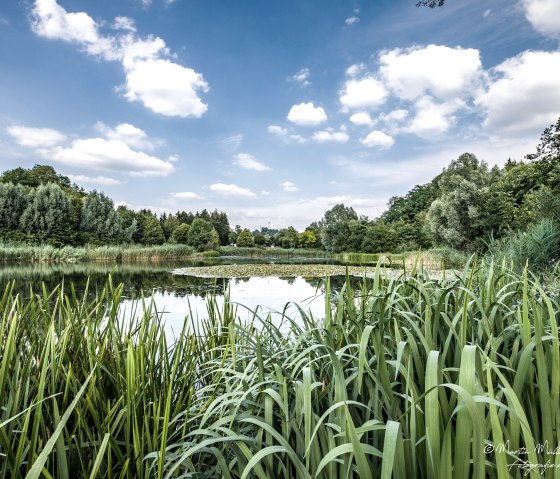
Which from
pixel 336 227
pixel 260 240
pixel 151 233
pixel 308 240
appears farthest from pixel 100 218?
pixel 308 240

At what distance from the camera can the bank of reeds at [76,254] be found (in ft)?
67.1

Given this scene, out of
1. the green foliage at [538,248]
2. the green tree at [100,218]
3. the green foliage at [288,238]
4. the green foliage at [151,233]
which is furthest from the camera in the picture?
the green foliage at [288,238]

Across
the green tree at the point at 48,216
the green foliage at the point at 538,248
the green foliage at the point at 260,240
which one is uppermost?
the green tree at the point at 48,216

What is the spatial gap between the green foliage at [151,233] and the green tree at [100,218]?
5.24 meters

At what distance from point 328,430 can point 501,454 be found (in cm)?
48

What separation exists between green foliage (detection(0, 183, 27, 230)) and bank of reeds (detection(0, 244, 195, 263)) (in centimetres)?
532

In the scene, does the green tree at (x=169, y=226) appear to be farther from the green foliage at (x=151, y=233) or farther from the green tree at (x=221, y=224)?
the green tree at (x=221, y=224)

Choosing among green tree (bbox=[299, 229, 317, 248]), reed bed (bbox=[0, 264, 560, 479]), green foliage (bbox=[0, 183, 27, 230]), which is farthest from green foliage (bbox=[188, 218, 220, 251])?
reed bed (bbox=[0, 264, 560, 479])

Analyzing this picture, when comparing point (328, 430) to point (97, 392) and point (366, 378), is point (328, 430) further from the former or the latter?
point (97, 392)

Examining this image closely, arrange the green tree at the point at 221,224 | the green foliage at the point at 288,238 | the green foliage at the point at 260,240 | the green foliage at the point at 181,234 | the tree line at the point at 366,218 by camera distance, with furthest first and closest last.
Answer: the green foliage at the point at 260,240 < the green foliage at the point at 288,238 < the green tree at the point at 221,224 < the green foliage at the point at 181,234 < the tree line at the point at 366,218

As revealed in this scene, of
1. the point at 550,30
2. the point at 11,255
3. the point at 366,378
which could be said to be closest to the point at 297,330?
the point at 366,378

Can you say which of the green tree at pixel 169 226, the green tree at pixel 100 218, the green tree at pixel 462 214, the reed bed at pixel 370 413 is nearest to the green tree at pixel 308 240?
the green tree at pixel 169 226

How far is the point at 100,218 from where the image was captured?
3167 centimetres

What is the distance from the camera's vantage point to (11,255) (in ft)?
66.6
